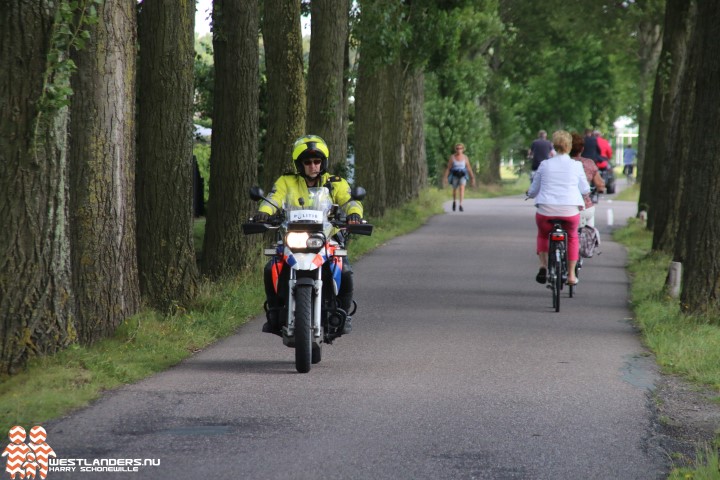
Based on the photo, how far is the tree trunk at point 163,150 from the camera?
1391cm

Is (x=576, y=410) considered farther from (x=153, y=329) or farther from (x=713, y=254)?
(x=713, y=254)

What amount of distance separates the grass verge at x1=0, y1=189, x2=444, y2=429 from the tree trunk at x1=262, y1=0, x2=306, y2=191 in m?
3.29

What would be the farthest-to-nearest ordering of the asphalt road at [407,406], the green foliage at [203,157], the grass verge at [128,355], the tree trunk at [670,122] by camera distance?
the green foliage at [203,157] < the tree trunk at [670,122] < the grass verge at [128,355] < the asphalt road at [407,406]

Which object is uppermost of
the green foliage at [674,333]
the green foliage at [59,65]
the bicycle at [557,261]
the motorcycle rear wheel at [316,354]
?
the green foliage at [59,65]

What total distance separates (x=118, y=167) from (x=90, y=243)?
2.30ft

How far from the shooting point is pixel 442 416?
28.1ft

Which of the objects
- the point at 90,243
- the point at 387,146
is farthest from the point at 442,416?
the point at 387,146

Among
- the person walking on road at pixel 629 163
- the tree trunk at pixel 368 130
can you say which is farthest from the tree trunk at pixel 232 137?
the person walking on road at pixel 629 163

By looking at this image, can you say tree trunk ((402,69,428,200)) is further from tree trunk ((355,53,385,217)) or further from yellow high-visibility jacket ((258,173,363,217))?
yellow high-visibility jacket ((258,173,363,217))

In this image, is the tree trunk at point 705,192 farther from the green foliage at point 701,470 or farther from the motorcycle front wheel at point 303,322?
the green foliage at point 701,470

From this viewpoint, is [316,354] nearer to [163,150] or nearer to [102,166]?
[102,166]

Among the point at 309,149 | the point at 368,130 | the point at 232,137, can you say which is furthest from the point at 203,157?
the point at 309,149

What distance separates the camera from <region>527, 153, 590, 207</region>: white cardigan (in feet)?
51.6

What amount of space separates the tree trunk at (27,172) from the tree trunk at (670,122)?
13.5 metres
